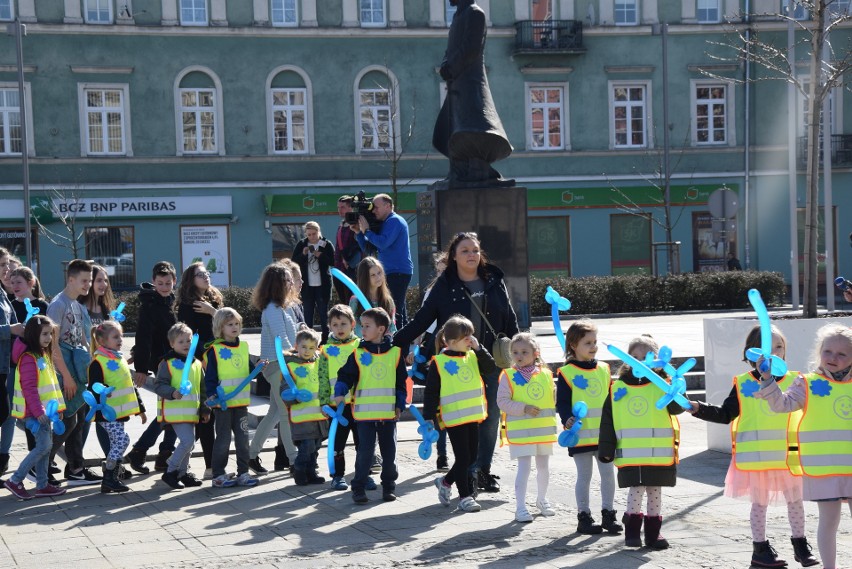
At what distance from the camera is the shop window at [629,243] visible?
130 ft

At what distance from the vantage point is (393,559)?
23.0 feet

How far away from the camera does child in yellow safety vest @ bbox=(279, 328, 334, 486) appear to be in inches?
380

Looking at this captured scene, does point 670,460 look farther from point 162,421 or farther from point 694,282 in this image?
point 694,282

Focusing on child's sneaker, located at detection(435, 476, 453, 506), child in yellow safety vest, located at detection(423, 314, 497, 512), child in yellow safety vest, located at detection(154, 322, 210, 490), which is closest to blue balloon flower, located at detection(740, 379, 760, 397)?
child in yellow safety vest, located at detection(423, 314, 497, 512)

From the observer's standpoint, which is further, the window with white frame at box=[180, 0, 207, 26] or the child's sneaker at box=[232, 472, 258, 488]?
the window with white frame at box=[180, 0, 207, 26]

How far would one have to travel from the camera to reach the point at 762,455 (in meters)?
6.77

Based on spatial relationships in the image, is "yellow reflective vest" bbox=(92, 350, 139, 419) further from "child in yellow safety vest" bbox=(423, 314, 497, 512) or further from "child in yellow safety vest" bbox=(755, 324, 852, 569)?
"child in yellow safety vest" bbox=(755, 324, 852, 569)

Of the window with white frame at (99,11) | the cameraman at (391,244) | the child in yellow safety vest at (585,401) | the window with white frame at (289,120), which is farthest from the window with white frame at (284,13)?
the child in yellow safety vest at (585,401)

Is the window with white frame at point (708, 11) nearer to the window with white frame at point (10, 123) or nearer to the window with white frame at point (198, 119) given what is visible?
the window with white frame at point (198, 119)

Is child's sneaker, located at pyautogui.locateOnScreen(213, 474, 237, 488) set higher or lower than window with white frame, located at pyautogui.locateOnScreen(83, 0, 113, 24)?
lower

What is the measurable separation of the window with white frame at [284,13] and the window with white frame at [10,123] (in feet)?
25.0

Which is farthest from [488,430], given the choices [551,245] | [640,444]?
[551,245]

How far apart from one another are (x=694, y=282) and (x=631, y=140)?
433 inches

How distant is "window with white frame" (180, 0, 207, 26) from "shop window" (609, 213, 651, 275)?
13956 millimetres
